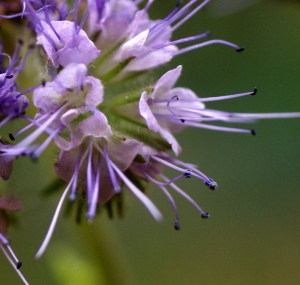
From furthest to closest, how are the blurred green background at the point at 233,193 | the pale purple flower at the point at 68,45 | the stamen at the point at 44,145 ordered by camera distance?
the blurred green background at the point at 233,193 < the pale purple flower at the point at 68,45 < the stamen at the point at 44,145

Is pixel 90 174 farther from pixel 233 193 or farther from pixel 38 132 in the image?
pixel 233 193

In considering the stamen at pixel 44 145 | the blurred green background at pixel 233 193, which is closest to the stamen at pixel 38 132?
the stamen at pixel 44 145

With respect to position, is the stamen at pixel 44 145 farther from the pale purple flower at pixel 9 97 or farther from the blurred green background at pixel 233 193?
the blurred green background at pixel 233 193

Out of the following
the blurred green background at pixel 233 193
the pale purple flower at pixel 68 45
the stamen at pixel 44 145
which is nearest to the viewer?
the stamen at pixel 44 145

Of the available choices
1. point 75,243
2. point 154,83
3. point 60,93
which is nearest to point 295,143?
point 75,243

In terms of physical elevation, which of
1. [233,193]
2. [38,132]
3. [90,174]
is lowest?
[233,193]

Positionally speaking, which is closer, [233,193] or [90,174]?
[90,174]

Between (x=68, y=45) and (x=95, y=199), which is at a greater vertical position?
(x=68, y=45)

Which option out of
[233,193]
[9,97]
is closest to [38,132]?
[9,97]

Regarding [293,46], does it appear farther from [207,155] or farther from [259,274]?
[259,274]
